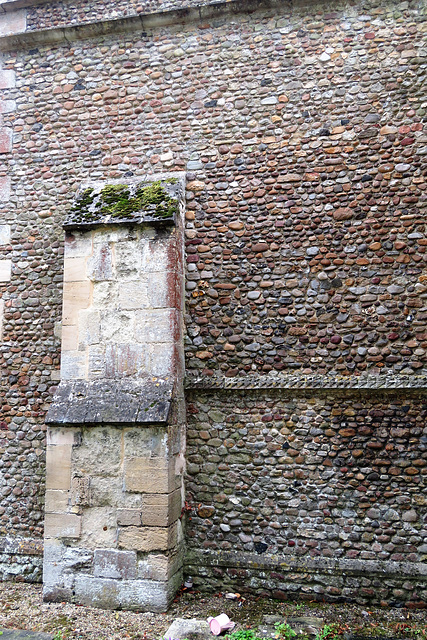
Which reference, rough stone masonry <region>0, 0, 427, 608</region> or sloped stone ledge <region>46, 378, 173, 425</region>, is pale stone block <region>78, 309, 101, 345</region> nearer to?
rough stone masonry <region>0, 0, 427, 608</region>

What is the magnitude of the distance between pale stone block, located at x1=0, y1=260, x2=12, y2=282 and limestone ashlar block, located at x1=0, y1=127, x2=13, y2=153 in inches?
55.1

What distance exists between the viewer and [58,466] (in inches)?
186

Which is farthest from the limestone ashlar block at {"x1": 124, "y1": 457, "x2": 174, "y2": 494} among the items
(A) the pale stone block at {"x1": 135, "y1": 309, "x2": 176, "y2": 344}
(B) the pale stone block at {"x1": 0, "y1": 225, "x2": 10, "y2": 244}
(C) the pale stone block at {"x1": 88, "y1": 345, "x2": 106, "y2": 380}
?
(B) the pale stone block at {"x1": 0, "y1": 225, "x2": 10, "y2": 244}

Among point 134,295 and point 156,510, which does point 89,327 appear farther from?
point 156,510

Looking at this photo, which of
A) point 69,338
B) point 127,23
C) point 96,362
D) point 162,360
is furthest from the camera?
point 127,23

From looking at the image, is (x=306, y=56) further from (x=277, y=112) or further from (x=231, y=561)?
(x=231, y=561)

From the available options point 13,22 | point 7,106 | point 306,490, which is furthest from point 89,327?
point 13,22

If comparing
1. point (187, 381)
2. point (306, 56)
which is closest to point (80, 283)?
point (187, 381)

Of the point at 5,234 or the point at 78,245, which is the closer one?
the point at 78,245

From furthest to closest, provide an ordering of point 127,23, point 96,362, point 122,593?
point 127,23 → point 96,362 → point 122,593

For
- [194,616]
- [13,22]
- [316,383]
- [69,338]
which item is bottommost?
[194,616]

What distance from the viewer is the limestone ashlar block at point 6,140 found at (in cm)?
605

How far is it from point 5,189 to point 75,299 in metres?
2.02

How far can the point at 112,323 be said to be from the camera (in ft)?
16.2
